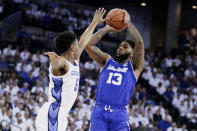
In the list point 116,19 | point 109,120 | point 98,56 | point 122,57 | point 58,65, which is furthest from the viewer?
→ point 98,56

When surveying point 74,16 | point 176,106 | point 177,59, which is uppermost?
point 74,16

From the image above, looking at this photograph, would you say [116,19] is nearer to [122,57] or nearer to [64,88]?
[122,57]

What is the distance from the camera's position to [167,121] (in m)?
17.9

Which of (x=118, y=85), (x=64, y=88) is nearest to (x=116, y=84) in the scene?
(x=118, y=85)

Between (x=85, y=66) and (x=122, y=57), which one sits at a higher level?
(x=122, y=57)

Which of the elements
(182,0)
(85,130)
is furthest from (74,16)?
(85,130)

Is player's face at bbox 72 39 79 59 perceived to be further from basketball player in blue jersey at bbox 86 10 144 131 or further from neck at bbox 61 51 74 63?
basketball player in blue jersey at bbox 86 10 144 131

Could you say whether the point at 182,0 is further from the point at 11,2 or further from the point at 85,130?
the point at 85,130

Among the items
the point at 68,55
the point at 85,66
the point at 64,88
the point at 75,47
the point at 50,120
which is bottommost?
the point at 85,66

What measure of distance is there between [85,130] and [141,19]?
40.2 feet

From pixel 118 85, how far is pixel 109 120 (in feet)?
1.87

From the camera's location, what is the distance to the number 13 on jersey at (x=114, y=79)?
7.77 m

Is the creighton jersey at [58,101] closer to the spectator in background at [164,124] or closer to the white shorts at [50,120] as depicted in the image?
the white shorts at [50,120]

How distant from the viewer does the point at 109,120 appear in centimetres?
769
